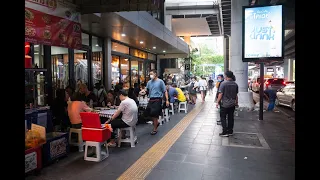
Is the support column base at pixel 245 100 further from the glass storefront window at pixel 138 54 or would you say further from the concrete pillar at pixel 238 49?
the glass storefront window at pixel 138 54

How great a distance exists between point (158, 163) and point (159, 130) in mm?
3027

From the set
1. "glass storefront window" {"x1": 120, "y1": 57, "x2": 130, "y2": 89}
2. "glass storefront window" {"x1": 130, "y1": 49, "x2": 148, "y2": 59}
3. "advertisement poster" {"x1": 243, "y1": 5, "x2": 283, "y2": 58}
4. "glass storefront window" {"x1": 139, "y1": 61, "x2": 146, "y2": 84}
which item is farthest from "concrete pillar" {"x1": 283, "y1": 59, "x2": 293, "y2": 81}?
"advertisement poster" {"x1": 243, "y1": 5, "x2": 283, "y2": 58}

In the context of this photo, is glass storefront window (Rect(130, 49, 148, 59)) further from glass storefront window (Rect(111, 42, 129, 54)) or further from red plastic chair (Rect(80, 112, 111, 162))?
red plastic chair (Rect(80, 112, 111, 162))

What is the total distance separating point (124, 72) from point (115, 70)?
1415mm

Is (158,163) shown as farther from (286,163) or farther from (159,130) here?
(159,130)

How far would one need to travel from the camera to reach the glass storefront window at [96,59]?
1142cm

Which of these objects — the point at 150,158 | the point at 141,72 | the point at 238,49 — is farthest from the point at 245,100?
the point at 150,158

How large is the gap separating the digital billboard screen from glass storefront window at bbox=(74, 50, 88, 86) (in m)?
6.71

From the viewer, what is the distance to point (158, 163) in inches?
188

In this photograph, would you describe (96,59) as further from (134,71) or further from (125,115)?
(125,115)

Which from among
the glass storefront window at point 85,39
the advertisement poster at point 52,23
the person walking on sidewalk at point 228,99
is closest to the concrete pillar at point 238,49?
the person walking on sidewalk at point 228,99

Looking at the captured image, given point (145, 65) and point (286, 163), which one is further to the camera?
point (145, 65)
